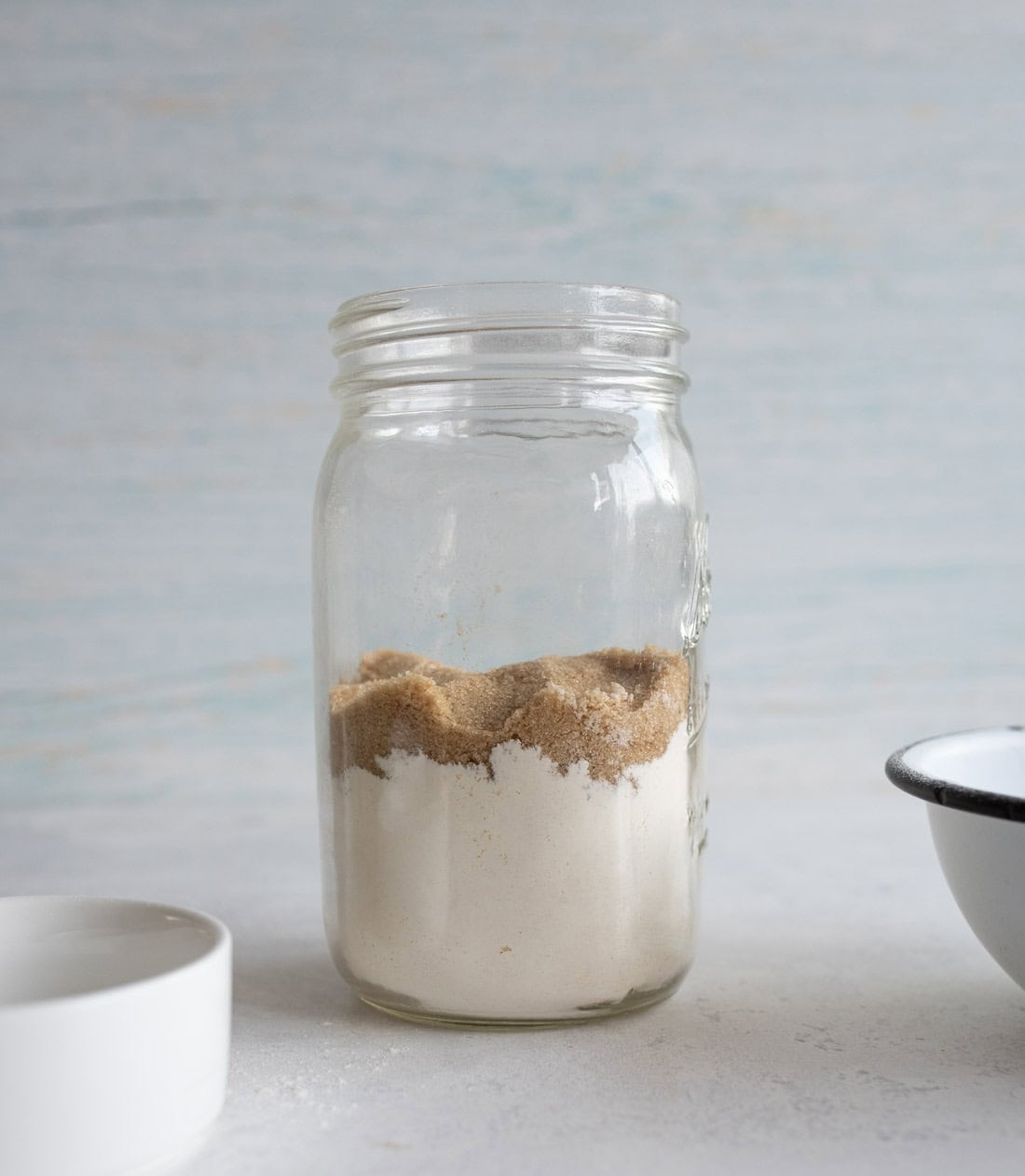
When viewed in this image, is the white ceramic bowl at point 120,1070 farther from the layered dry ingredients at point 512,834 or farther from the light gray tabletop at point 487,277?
the light gray tabletop at point 487,277

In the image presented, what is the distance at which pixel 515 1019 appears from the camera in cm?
61

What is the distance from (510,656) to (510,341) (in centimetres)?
15

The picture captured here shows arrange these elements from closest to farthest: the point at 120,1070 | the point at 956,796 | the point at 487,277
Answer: the point at 120,1070 → the point at 956,796 → the point at 487,277

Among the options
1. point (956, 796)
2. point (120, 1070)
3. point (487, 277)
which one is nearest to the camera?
point (120, 1070)

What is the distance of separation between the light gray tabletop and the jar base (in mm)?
414

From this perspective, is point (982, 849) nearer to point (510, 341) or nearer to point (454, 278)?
point (510, 341)

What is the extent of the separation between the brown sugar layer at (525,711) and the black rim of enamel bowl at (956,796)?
11 cm

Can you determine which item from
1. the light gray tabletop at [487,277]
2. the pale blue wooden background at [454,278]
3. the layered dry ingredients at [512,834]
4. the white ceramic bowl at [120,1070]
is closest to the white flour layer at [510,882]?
the layered dry ingredients at [512,834]

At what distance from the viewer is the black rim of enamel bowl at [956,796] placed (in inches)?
21.0

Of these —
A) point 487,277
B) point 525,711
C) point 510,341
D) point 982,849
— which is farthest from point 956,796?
point 487,277

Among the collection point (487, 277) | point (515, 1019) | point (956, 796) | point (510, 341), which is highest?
point (487, 277)

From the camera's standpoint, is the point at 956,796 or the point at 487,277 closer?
the point at 956,796

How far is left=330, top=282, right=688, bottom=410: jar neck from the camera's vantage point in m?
0.63

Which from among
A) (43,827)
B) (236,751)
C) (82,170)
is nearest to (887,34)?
(82,170)
